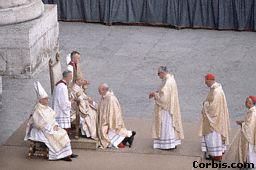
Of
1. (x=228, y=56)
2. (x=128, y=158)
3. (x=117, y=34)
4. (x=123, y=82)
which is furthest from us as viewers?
(x=117, y=34)

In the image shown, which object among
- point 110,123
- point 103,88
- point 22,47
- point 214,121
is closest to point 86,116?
point 110,123

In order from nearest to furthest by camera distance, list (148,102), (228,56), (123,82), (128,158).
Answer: (128,158)
(148,102)
(123,82)
(228,56)

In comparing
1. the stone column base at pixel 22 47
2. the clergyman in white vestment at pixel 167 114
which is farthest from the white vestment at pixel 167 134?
the stone column base at pixel 22 47

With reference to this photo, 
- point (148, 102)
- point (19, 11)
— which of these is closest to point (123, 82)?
point (148, 102)

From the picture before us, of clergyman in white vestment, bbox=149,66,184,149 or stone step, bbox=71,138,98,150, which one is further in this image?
stone step, bbox=71,138,98,150

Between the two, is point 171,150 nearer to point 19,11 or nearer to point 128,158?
point 128,158

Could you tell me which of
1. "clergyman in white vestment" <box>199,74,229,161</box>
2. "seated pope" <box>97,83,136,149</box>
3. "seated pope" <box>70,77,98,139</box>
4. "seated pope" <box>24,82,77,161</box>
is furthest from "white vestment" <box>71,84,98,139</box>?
"clergyman in white vestment" <box>199,74,229,161</box>

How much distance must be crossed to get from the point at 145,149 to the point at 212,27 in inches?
312

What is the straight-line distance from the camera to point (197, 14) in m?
20.4

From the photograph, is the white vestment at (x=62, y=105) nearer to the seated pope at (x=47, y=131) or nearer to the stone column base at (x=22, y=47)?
the seated pope at (x=47, y=131)

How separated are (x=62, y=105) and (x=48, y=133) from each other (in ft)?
2.12

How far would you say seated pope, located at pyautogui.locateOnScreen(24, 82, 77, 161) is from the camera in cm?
1253

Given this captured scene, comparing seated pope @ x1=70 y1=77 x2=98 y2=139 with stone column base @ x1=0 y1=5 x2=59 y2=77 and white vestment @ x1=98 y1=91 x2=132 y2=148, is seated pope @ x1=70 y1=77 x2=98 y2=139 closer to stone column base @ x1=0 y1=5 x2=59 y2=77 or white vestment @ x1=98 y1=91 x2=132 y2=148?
white vestment @ x1=98 y1=91 x2=132 y2=148

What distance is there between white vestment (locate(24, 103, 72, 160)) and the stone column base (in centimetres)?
425
